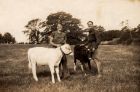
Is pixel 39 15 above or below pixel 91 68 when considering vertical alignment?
above

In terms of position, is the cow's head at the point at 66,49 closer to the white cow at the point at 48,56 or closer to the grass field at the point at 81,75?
the white cow at the point at 48,56

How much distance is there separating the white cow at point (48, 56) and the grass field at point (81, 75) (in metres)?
0.06

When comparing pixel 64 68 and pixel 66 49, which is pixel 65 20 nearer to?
pixel 66 49

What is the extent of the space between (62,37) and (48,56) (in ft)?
0.84

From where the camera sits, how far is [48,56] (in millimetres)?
5227

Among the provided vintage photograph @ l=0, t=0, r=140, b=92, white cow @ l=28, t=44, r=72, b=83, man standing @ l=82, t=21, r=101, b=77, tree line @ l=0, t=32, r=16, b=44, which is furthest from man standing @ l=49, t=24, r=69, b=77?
tree line @ l=0, t=32, r=16, b=44

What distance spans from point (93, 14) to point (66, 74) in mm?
734

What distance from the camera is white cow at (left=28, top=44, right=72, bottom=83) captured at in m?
5.19

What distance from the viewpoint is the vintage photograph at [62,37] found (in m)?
5.16

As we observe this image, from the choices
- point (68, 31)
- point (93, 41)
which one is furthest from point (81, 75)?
point (68, 31)

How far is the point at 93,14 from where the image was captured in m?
5.25

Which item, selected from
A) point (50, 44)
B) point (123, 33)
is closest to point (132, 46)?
point (123, 33)

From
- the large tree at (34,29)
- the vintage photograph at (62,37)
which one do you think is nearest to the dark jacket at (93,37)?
the vintage photograph at (62,37)

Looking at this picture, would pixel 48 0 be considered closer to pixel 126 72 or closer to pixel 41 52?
pixel 41 52
